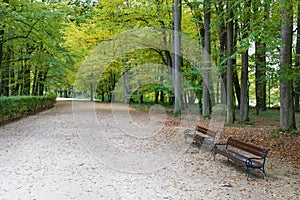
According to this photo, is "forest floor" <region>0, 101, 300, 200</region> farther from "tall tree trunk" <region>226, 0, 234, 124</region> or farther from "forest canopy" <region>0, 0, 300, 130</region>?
"forest canopy" <region>0, 0, 300, 130</region>

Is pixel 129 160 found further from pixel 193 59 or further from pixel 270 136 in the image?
pixel 193 59

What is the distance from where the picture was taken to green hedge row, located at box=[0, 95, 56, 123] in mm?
11320

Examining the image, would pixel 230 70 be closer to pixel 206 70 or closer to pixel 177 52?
pixel 206 70

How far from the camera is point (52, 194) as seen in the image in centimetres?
395

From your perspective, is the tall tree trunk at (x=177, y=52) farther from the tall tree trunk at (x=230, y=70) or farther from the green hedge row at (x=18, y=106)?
the green hedge row at (x=18, y=106)

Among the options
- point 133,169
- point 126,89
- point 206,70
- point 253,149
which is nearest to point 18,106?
point 206,70

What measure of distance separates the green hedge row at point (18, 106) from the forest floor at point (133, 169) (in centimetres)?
347

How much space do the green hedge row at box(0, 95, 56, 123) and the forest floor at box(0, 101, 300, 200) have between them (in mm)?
3474

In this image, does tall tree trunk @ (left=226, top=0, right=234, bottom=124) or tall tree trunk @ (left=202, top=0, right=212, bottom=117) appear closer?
tall tree trunk @ (left=226, top=0, right=234, bottom=124)

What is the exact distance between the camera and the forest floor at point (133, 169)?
4.11 metres

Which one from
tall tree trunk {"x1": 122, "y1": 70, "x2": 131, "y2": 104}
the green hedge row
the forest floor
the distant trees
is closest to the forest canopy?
the distant trees

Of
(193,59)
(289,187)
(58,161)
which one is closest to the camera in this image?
(289,187)

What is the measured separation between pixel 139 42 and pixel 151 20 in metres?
2.04

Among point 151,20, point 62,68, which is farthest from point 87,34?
point 151,20
